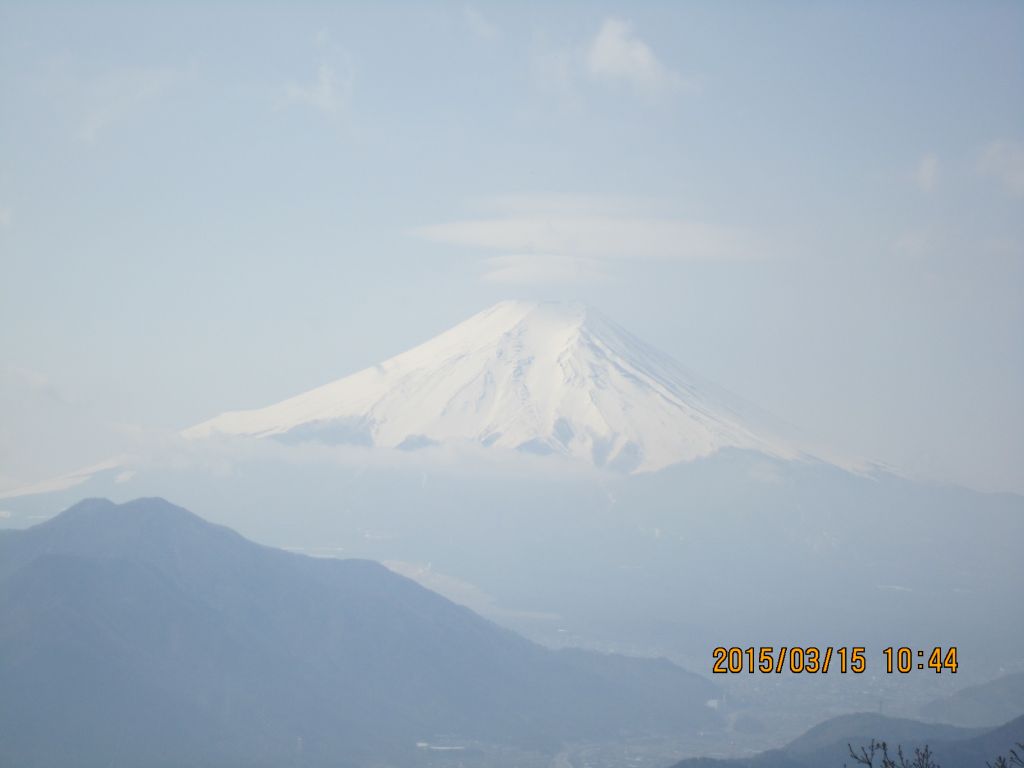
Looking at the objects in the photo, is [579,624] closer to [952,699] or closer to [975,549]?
[952,699]

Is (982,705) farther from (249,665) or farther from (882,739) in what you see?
Result: (249,665)

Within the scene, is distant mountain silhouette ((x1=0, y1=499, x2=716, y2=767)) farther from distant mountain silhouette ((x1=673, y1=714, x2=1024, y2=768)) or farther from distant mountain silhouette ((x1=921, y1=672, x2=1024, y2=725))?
distant mountain silhouette ((x1=673, y1=714, x2=1024, y2=768))

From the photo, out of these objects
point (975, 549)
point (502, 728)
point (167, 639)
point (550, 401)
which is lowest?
point (502, 728)

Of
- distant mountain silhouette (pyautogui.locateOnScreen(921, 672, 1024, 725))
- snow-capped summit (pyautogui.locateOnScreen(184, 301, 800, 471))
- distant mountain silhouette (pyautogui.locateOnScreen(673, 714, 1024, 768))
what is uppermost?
snow-capped summit (pyautogui.locateOnScreen(184, 301, 800, 471))

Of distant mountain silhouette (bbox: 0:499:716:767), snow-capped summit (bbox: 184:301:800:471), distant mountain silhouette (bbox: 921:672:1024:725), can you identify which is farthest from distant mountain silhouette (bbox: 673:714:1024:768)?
snow-capped summit (bbox: 184:301:800:471)

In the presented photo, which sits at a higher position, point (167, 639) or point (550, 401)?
point (550, 401)

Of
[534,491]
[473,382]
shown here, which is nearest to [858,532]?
[534,491]

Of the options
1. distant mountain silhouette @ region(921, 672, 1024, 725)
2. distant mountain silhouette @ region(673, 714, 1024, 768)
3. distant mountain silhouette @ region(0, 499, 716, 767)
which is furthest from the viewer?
distant mountain silhouette @ region(921, 672, 1024, 725)

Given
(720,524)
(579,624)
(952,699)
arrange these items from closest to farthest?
(952,699) → (579,624) → (720,524)
